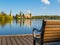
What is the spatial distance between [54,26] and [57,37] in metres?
0.32

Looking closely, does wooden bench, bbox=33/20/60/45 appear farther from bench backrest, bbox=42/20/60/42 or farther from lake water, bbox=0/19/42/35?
lake water, bbox=0/19/42/35

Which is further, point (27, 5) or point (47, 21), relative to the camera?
point (27, 5)

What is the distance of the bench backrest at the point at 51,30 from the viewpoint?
10.3ft

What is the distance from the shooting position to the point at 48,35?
10.8 ft

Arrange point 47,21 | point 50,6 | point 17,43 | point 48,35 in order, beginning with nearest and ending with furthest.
A: point 47,21, point 48,35, point 17,43, point 50,6

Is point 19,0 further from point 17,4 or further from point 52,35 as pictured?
point 52,35

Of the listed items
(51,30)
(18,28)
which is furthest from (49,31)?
(18,28)

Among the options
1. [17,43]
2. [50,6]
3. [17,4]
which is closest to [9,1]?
[17,4]

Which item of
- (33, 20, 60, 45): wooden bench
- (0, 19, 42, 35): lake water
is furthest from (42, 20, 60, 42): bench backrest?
(0, 19, 42, 35): lake water

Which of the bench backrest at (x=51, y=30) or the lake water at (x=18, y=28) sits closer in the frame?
the bench backrest at (x=51, y=30)

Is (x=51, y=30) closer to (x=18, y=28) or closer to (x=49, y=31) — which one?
(x=49, y=31)

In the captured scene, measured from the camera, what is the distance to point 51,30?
3275 mm

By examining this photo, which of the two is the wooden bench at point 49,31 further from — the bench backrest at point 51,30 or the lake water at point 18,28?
the lake water at point 18,28

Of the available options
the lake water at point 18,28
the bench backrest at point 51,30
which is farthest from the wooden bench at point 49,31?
the lake water at point 18,28
